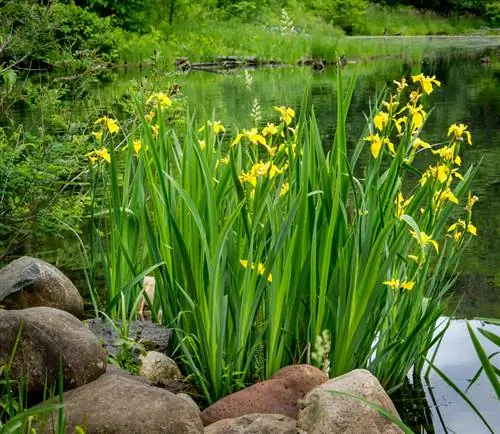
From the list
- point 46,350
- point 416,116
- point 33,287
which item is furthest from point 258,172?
point 33,287

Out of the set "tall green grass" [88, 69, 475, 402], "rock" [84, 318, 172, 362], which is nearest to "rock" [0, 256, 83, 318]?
"rock" [84, 318, 172, 362]

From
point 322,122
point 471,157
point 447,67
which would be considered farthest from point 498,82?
point 471,157

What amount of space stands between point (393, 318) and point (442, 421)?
48cm

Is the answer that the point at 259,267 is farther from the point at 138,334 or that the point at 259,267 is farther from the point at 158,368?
the point at 138,334

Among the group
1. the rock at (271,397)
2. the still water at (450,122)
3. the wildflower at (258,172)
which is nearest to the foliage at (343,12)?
the still water at (450,122)

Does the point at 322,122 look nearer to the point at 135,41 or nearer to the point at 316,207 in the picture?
the point at 316,207

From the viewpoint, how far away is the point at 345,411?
3160 millimetres

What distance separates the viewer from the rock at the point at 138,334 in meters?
4.01

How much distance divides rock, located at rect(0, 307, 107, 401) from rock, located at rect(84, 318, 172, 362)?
0.53 metres

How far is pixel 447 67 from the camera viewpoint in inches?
962

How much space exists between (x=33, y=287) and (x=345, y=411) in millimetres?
1641

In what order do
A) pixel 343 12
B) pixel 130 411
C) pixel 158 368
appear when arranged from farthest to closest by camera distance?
pixel 343 12, pixel 158 368, pixel 130 411

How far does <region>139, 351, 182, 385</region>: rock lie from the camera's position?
3.84 metres

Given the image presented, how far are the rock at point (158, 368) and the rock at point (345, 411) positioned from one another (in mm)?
830
